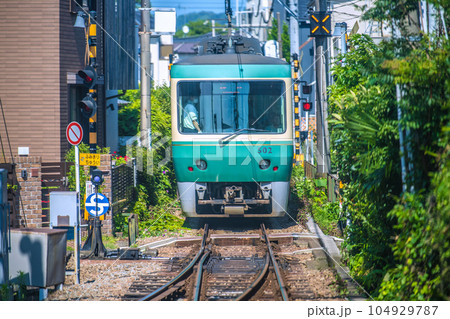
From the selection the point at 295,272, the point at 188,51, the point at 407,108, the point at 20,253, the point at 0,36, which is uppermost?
the point at 188,51

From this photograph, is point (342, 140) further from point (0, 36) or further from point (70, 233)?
point (0, 36)

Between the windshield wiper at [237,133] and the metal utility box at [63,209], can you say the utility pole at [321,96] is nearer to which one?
the windshield wiper at [237,133]

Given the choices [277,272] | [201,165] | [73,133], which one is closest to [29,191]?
[73,133]

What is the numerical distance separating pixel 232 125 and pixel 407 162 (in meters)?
6.96

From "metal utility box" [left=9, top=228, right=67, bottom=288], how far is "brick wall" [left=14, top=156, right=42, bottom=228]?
15.1ft

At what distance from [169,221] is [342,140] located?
694 cm

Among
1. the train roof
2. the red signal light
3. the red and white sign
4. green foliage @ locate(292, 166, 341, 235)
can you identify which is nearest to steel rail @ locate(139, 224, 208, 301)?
green foliage @ locate(292, 166, 341, 235)

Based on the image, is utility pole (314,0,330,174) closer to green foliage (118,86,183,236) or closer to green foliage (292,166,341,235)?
green foliage (292,166,341,235)

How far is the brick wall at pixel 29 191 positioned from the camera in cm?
1322

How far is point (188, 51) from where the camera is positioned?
63.9 meters

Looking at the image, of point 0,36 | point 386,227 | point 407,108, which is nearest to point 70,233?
point 0,36

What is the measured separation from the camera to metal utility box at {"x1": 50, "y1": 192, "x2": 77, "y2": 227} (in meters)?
9.73

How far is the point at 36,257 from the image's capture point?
861 centimetres
